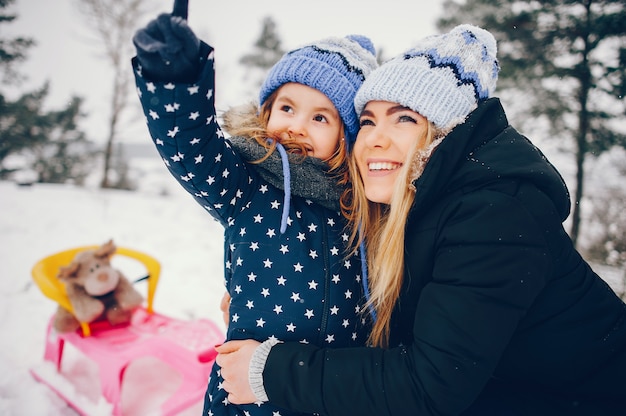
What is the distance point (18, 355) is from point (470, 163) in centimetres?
373

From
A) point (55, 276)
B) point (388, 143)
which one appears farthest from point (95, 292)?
point (388, 143)

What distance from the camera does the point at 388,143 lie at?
1.46m

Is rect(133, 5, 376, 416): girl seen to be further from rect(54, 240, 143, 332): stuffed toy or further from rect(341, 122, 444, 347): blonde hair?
rect(54, 240, 143, 332): stuffed toy

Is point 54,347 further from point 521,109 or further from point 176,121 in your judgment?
point 521,109

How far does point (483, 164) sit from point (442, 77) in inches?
18.0

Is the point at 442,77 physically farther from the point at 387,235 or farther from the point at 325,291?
the point at 325,291

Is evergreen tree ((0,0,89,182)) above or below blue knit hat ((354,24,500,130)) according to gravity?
above

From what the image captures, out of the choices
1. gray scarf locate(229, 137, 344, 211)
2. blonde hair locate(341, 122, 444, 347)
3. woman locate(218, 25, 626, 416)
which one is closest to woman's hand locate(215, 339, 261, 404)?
woman locate(218, 25, 626, 416)

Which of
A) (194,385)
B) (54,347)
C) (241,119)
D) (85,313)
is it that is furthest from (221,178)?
(54,347)

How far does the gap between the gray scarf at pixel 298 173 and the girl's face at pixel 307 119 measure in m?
0.16

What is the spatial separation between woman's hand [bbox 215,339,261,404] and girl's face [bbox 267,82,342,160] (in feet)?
3.03

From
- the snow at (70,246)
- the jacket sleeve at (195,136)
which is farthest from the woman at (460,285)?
the snow at (70,246)

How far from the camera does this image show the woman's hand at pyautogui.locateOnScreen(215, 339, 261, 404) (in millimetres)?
1277

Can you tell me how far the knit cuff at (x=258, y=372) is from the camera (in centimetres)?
124
